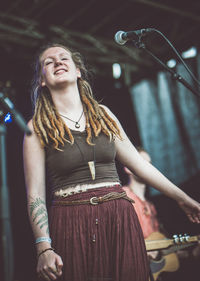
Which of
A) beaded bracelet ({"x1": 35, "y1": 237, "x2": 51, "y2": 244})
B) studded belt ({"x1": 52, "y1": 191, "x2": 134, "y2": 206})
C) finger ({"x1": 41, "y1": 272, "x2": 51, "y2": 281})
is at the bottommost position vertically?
finger ({"x1": 41, "y1": 272, "x2": 51, "y2": 281})

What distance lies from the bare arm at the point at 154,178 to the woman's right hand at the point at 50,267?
71cm

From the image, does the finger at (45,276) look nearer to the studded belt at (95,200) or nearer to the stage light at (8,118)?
the studded belt at (95,200)

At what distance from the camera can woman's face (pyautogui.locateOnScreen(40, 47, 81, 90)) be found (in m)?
1.99

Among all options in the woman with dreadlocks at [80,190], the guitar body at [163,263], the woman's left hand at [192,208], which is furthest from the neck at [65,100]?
the guitar body at [163,263]

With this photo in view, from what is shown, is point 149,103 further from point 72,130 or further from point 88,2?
point 72,130

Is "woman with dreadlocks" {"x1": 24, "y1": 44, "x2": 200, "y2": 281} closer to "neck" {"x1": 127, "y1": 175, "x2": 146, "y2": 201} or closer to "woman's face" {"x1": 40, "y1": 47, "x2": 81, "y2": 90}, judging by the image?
"woman's face" {"x1": 40, "y1": 47, "x2": 81, "y2": 90}

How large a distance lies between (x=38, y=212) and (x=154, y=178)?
682mm

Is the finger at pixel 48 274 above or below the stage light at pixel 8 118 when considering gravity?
below

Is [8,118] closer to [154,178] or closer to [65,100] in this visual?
[65,100]

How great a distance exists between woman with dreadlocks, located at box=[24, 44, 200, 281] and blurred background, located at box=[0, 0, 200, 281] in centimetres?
271

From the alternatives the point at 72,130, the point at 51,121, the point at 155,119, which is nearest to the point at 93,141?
the point at 72,130

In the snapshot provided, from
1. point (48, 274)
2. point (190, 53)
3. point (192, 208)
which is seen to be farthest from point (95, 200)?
point (190, 53)

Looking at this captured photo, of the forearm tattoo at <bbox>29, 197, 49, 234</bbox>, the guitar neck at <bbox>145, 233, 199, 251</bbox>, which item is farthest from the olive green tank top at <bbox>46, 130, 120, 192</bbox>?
the guitar neck at <bbox>145, 233, 199, 251</bbox>

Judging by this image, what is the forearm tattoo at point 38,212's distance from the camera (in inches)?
66.4
